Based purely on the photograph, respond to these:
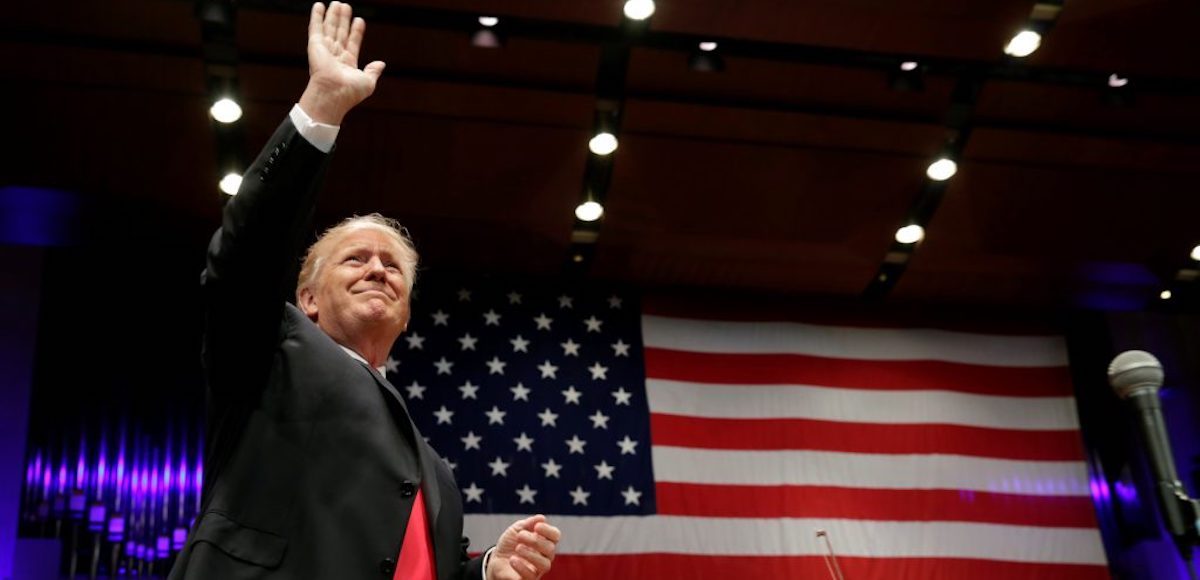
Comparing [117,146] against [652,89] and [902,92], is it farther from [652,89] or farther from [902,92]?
[902,92]

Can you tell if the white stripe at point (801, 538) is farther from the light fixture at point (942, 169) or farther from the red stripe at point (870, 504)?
the light fixture at point (942, 169)

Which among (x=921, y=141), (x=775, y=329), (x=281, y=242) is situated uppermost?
(x=921, y=141)

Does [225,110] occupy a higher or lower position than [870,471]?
higher


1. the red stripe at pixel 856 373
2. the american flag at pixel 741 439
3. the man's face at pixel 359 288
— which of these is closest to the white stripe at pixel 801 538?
the american flag at pixel 741 439

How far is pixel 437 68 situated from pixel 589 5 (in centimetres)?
86

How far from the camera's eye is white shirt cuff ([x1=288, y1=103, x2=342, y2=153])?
6.26 feet

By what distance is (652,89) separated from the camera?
6.41 m

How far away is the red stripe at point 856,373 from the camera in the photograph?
7.51 m

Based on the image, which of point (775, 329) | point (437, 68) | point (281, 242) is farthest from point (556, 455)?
point (281, 242)

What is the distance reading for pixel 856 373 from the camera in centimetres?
767

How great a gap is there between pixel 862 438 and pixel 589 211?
2190 mm

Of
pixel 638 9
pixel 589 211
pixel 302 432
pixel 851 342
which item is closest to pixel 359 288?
pixel 302 432

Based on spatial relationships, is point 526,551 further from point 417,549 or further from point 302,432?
point 302,432

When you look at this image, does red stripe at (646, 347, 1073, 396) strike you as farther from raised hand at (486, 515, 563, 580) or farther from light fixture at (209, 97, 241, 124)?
raised hand at (486, 515, 563, 580)
